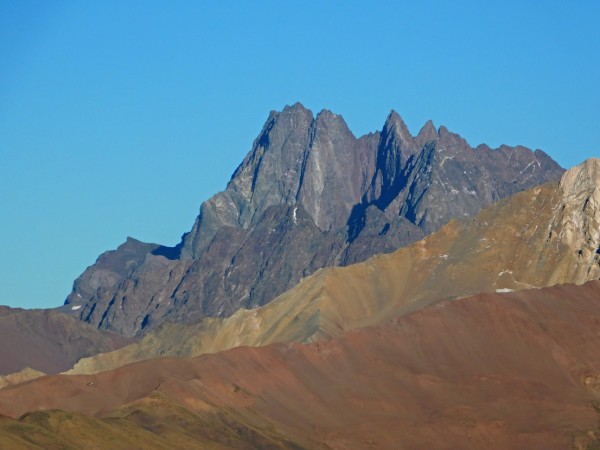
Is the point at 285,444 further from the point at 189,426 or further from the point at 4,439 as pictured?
the point at 4,439

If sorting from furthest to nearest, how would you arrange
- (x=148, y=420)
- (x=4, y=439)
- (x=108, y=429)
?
(x=148, y=420), (x=108, y=429), (x=4, y=439)

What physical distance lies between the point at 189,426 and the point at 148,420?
515cm

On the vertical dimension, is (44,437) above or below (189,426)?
below

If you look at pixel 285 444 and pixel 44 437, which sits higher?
pixel 285 444

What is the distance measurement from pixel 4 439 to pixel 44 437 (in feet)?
29.9

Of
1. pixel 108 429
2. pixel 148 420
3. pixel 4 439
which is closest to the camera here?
pixel 4 439

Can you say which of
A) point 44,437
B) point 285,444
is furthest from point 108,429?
point 285,444

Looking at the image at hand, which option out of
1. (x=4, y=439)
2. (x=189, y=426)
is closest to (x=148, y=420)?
(x=189, y=426)

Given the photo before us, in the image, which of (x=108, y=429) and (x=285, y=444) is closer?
(x=108, y=429)

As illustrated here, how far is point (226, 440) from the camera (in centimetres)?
19250

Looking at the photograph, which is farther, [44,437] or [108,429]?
[108,429]

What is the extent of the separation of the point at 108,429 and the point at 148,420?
50.9 feet

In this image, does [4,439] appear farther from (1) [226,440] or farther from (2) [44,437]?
(1) [226,440]

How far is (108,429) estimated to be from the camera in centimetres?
17575
